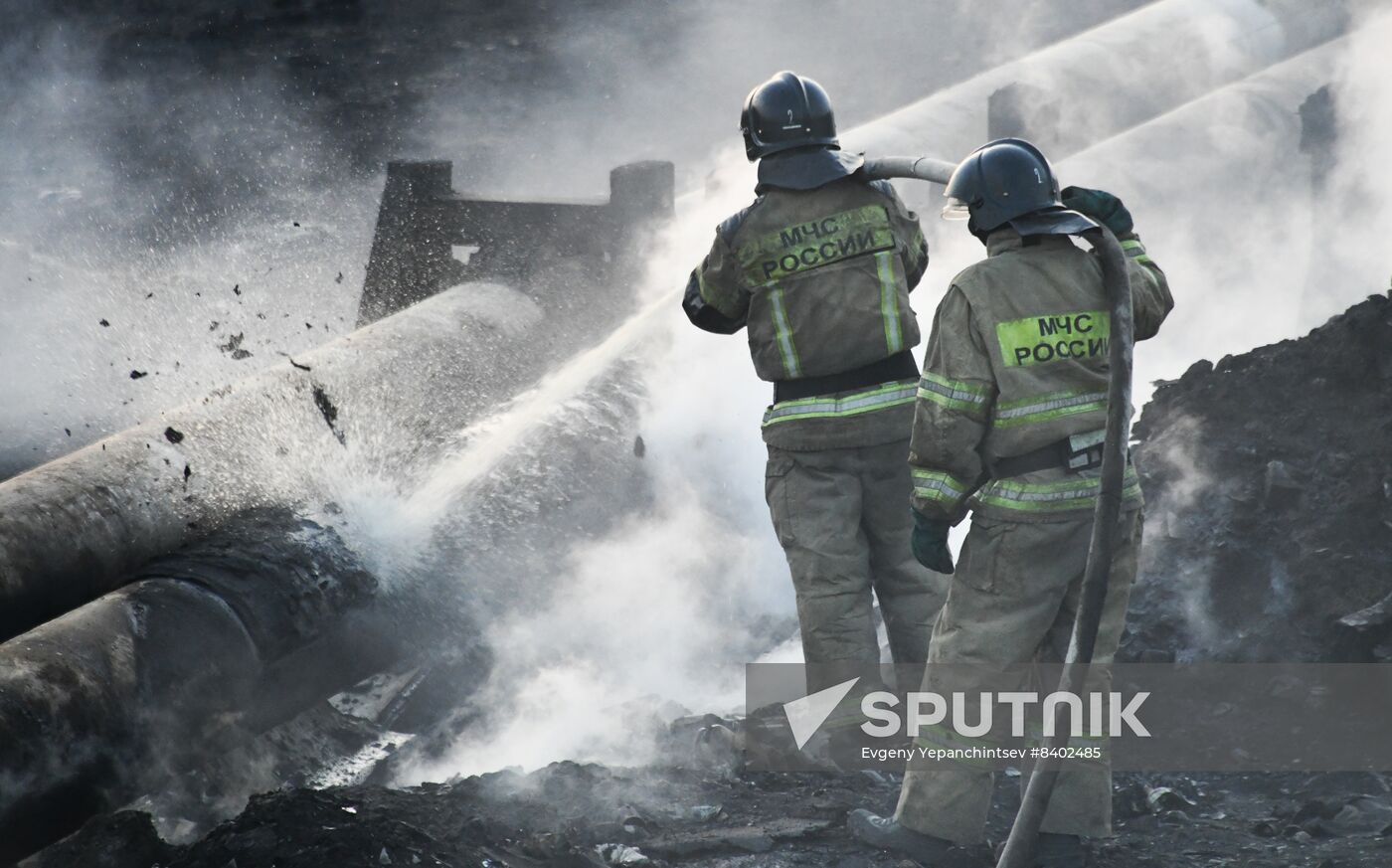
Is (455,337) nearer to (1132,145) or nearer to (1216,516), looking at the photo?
(1216,516)

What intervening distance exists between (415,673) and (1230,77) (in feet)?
39.3

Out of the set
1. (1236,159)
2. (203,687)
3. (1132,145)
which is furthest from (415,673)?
(1236,159)

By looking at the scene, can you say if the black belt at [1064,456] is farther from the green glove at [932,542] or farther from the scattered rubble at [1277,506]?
the scattered rubble at [1277,506]

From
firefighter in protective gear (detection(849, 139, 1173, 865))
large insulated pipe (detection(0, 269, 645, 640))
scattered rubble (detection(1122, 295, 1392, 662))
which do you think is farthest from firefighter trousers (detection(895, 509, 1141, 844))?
large insulated pipe (detection(0, 269, 645, 640))

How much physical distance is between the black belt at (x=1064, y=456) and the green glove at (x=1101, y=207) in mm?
562

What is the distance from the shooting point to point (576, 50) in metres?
22.0

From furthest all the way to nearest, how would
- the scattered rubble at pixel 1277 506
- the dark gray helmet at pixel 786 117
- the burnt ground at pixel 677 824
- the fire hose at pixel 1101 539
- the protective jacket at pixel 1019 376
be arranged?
the scattered rubble at pixel 1277 506 → the dark gray helmet at pixel 786 117 → the burnt ground at pixel 677 824 → the protective jacket at pixel 1019 376 → the fire hose at pixel 1101 539

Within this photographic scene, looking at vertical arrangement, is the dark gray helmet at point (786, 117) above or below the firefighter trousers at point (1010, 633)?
above

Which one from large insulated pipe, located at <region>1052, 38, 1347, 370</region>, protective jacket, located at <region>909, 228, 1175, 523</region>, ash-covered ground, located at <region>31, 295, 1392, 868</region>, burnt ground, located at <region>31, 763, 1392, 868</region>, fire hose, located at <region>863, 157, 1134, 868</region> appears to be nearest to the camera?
fire hose, located at <region>863, 157, 1134, 868</region>

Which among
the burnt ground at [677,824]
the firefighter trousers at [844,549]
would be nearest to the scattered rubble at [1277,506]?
the burnt ground at [677,824]

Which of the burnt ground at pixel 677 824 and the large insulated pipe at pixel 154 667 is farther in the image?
the large insulated pipe at pixel 154 667

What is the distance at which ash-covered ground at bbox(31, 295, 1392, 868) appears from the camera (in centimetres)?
358

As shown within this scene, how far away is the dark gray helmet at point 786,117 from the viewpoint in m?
4.16

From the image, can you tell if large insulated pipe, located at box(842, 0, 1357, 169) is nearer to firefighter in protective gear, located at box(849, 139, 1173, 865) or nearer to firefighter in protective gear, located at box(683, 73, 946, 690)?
firefighter in protective gear, located at box(683, 73, 946, 690)
